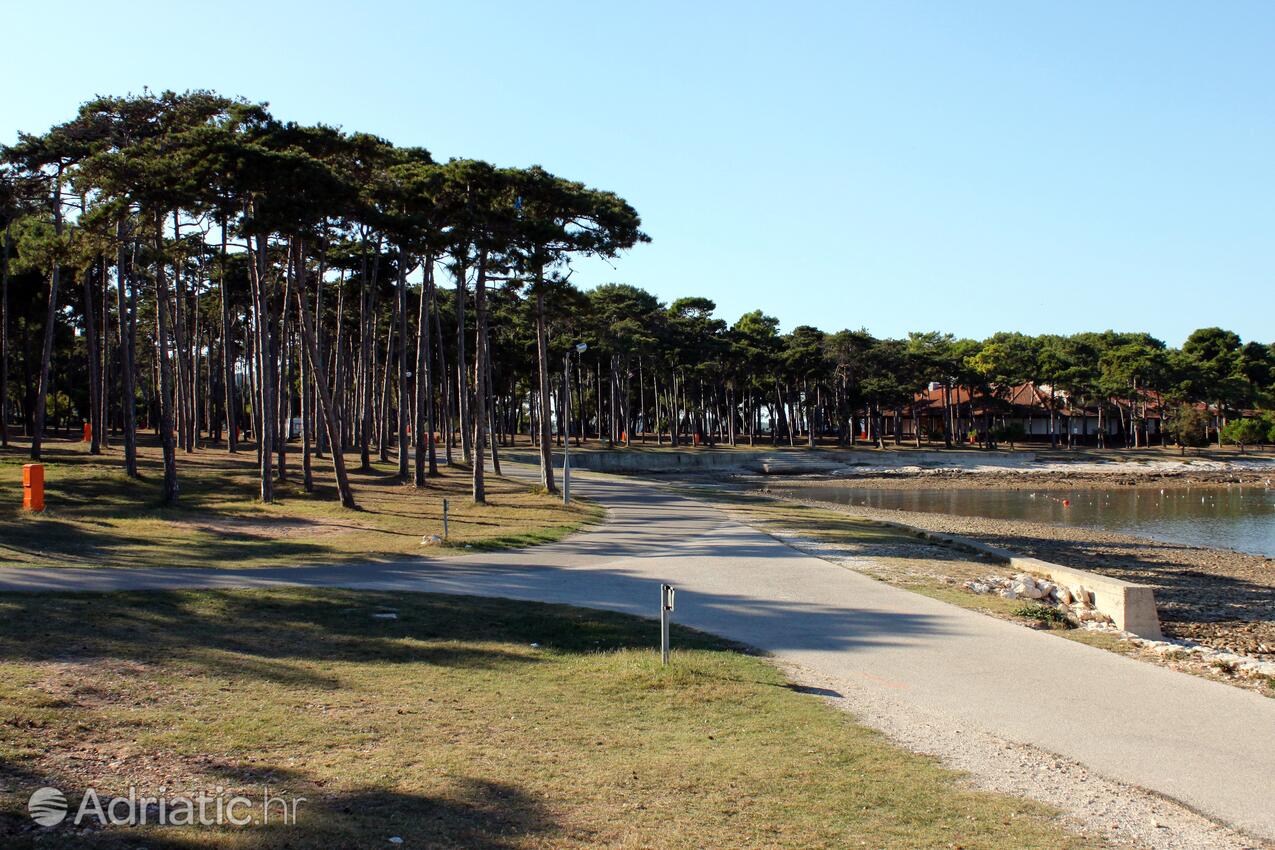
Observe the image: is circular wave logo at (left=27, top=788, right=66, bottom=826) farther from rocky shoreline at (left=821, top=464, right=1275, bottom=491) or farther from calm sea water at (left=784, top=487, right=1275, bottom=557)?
rocky shoreline at (left=821, top=464, right=1275, bottom=491)

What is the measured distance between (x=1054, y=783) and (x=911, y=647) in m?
4.68

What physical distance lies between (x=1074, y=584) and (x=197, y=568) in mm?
15018

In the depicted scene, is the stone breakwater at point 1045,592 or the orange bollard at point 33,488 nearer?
the stone breakwater at point 1045,592

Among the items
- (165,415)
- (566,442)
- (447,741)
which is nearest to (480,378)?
(566,442)

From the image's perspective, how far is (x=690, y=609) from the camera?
13.9 meters

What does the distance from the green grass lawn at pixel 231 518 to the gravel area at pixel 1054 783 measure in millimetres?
12071

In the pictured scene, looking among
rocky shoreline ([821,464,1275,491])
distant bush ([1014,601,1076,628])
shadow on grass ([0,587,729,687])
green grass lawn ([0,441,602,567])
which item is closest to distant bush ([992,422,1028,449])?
rocky shoreline ([821,464,1275,491])

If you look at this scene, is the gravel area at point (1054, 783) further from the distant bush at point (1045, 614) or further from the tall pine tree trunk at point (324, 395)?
the tall pine tree trunk at point (324, 395)

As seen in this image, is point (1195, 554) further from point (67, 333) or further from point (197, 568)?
point (67, 333)

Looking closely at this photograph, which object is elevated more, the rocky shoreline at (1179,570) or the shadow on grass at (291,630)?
the shadow on grass at (291,630)

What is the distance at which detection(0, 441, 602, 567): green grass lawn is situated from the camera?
58.5ft

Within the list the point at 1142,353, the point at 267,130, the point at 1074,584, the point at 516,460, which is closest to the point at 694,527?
the point at 1074,584

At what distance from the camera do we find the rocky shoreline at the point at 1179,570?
15641mm

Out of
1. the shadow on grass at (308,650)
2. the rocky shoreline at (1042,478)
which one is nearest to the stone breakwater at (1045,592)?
the shadow on grass at (308,650)
